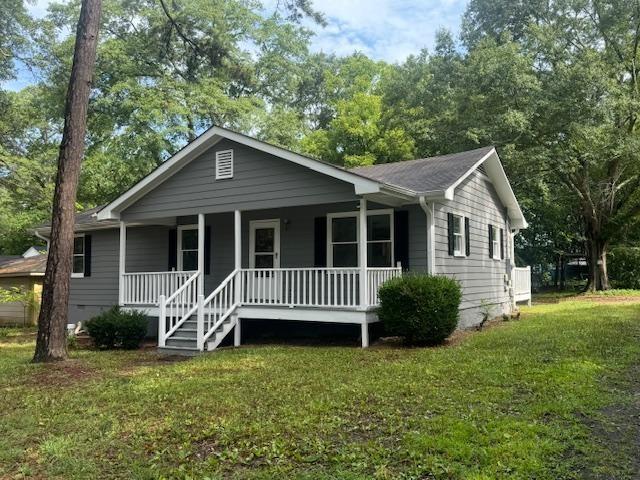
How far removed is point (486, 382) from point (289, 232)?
23.9ft

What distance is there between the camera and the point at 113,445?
4566mm

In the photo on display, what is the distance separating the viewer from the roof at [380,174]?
1001 cm

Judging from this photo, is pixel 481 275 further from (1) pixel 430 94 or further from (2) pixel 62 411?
(1) pixel 430 94

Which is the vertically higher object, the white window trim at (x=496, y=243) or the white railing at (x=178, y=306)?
the white window trim at (x=496, y=243)

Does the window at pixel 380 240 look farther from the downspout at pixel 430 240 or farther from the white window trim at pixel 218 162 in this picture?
the white window trim at pixel 218 162

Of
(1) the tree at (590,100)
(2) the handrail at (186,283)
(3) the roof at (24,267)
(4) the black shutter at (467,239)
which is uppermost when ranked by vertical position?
(1) the tree at (590,100)

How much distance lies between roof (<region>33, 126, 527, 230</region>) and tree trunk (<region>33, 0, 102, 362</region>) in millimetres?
3180

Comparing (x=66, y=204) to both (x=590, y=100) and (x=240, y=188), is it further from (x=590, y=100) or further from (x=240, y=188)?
(x=590, y=100)

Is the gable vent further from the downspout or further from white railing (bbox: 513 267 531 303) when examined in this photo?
white railing (bbox: 513 267 531 303)

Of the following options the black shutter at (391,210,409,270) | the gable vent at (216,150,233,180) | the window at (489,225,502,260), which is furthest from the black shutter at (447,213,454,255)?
the gable vent at (216,150,233,180)

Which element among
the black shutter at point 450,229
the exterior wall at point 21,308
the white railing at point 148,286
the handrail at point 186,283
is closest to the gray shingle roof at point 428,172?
the black shutter at point 450,229

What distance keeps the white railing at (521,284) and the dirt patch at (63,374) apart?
13.3 m

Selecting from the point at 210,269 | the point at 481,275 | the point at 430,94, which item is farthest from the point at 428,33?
the point at 210,269

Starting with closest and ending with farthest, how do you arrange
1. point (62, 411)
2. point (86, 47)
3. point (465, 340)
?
point (62, 411), point (86, 47), point (465, 340)
